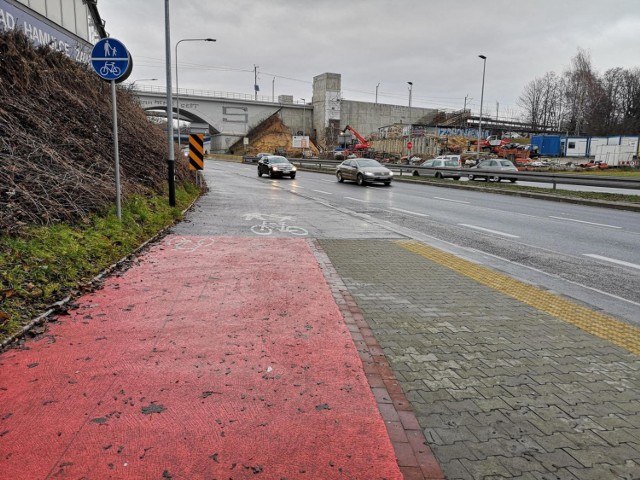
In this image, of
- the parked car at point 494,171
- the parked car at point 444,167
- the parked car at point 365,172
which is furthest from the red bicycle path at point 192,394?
the parked car at point 444,167

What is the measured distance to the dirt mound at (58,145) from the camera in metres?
7.44

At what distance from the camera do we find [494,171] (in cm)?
2930

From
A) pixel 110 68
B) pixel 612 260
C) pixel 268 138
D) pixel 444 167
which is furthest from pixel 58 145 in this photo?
pixel 268 138

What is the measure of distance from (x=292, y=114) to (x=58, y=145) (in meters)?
77.9

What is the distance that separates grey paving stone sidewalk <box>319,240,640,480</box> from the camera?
2.63m

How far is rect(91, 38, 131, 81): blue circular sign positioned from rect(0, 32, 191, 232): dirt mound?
6.09ft

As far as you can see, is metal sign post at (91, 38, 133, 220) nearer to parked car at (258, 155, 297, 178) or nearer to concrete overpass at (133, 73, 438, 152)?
parked car at (258, 155, 297, 178)

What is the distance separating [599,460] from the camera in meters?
2.61

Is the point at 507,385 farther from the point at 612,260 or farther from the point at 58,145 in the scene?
the point at 58,145

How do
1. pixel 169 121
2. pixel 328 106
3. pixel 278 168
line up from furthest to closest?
pixel 328 106 < pixel 278 168 < pixel 169 121

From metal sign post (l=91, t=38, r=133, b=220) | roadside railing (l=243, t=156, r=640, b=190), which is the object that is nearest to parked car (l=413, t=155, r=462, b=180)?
roadside railing (l=243, t=156, r=640, b=190)

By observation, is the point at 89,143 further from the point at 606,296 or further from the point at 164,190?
the point at 606,296

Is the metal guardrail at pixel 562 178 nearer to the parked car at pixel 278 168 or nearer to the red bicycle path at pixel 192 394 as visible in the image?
the parked car at pixel 278 168

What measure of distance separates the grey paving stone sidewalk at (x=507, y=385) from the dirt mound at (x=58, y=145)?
216 inches
